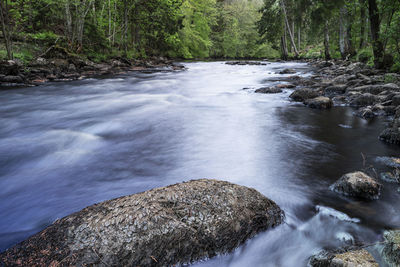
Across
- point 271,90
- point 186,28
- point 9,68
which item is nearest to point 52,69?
point 9,68

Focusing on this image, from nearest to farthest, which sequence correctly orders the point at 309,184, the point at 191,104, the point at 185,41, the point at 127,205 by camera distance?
1. the point at 127,205
2. the point at 309,184
3. the point at 191,104
4. the point at 185,41

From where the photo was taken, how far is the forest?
1018 cm

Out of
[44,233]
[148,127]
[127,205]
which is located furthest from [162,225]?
[148,127]

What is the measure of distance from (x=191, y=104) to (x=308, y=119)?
4.11 meters

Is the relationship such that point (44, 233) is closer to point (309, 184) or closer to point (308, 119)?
point (309, 184)

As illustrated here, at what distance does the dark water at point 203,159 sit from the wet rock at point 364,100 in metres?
0.79

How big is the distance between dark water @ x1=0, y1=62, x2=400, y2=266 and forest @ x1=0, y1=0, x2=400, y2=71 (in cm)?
518

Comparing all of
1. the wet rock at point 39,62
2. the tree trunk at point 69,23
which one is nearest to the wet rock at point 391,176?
the wet rock at point 39,62

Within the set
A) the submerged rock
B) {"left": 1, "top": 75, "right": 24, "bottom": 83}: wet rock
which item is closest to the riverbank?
the submerged rock

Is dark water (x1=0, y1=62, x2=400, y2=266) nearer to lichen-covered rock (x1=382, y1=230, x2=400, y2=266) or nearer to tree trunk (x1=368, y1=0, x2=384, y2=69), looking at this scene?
lichen-covered rock (x1=382, y1=230, x2=400, y2=266)

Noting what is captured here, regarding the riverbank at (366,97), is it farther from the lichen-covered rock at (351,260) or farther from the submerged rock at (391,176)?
the lichen-covered rock at (351,260)

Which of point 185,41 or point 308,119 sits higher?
point 185,41

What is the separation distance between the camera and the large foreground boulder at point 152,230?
5.57ft

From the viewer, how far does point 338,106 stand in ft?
23.1
